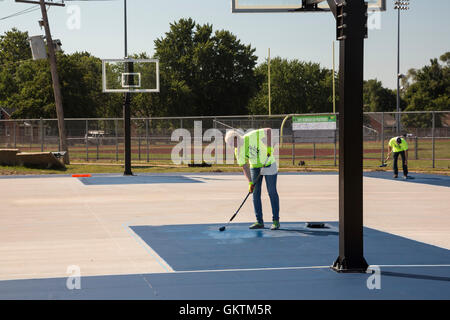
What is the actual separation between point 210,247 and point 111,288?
276cm

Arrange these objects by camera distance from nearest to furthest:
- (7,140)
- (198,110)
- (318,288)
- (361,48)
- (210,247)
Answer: (318,288), (361,48), (210,247), (7,140), (198,110)

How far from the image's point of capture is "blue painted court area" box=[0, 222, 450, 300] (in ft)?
20.7

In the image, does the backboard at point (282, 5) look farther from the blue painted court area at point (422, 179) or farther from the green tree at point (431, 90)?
the green tree at point (431, 90)

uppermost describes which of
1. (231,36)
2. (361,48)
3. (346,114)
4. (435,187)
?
(231,36)

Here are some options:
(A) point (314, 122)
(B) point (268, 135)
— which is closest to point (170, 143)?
(A) point (314, 122)

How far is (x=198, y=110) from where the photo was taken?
78062 mm

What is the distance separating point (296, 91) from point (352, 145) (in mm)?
93058

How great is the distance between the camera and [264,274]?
7.25m

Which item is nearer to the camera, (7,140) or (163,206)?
(163,206)

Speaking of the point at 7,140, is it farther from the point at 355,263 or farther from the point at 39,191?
the point at 355,263

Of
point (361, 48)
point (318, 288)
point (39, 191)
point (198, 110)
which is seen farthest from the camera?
point (198, 110)

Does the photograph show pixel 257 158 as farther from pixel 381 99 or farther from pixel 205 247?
pixel 381 99

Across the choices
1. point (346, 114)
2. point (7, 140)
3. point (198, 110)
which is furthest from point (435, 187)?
point (198, 110)

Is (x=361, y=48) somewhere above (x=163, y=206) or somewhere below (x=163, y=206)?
above
